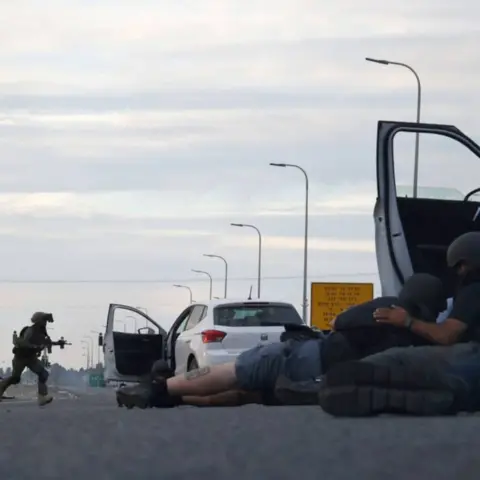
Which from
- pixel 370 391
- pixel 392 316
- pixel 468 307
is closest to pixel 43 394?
pixel 392 316

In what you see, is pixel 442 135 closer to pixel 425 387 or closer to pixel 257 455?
pixel 425 387

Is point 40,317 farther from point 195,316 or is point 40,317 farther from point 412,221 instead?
point 412,221

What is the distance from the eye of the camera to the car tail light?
55.7ft

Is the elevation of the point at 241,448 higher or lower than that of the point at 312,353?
lower

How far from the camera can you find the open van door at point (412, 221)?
11297 millimetres

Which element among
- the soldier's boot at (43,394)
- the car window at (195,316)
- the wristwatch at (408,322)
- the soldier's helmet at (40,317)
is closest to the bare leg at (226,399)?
the wristwatch at (408,322)

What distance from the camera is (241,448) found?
5227mm

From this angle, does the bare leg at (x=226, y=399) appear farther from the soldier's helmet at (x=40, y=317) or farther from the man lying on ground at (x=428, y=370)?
the soldier's helmet at (x=40, y=317)

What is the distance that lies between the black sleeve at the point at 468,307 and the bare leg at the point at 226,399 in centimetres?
132

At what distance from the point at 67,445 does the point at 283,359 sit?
113 inches

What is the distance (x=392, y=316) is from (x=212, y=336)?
360 inches

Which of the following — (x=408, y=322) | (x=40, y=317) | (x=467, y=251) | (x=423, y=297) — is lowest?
(x=40, y=317)

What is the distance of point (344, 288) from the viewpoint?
48.9m

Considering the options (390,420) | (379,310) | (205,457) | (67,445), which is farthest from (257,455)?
(379,310)
